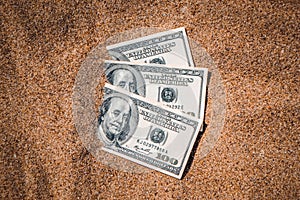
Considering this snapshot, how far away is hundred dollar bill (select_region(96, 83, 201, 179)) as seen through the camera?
129cm

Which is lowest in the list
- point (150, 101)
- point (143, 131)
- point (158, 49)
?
point (143, 131)

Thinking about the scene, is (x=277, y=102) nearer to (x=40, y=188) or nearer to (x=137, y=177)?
(x=137, y=177)

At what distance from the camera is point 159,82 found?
130cm

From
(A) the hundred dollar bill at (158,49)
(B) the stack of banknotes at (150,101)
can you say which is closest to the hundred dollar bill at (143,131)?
(B) the stack of banknotes at (150,101)

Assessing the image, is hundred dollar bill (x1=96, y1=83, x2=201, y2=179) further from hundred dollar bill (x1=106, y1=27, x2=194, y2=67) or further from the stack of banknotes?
hundred dollar bill (x1=106, y1=27, x2=194, y2=67)

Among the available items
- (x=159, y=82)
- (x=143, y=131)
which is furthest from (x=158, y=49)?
(x=143, y=131)

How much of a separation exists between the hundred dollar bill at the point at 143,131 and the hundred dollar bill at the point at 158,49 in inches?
5.2

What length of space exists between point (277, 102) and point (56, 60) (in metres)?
Result: 0.79

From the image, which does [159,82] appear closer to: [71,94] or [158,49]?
[158,49]

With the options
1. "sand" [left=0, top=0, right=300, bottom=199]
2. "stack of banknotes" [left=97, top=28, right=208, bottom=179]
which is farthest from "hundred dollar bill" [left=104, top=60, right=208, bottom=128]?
"sand" [left=0, top=0, right=300, bottom=199]

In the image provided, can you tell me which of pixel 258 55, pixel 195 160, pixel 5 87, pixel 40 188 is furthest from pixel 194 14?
pixel 40 188

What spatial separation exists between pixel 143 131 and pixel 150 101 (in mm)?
113

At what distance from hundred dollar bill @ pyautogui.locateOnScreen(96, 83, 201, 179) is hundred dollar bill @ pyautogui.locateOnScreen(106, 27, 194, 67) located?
0.43ft

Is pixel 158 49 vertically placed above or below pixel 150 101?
above
